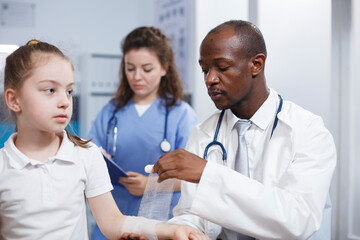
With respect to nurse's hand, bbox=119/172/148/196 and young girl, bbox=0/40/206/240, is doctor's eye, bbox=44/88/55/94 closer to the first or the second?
young girl, bbox=0/40/206/240

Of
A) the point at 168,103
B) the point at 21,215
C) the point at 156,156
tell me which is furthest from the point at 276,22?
the point at 21,215

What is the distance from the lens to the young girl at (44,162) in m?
0.77

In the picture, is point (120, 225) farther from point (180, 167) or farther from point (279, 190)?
point (279, 190)

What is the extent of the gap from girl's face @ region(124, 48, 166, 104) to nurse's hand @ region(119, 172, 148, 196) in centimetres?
34

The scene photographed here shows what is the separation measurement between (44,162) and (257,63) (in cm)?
62

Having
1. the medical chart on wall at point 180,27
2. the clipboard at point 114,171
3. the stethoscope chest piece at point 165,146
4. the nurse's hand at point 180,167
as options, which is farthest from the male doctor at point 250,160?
the medical chart on wall at point 180,27

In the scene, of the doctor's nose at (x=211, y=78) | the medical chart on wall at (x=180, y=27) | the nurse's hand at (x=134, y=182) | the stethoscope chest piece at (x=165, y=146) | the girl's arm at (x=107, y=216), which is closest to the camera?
the girl's arm at (x=107, y=216)

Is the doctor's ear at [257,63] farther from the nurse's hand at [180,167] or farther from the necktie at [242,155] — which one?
the nurse's hand at [180,167]

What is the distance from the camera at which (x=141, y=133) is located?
5.17ft

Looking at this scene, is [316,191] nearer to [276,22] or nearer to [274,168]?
[274,168]

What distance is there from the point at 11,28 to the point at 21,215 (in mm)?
2866

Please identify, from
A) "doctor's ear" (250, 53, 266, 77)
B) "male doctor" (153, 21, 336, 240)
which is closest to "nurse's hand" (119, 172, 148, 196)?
"male doctor" (153, 21, 336, 240)

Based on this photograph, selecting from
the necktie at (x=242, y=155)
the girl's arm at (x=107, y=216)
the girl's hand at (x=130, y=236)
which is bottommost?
the girl's hand at (x=130, y=236)

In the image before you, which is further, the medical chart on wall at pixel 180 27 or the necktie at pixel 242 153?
the medical chart on wall at pixel 180 27
